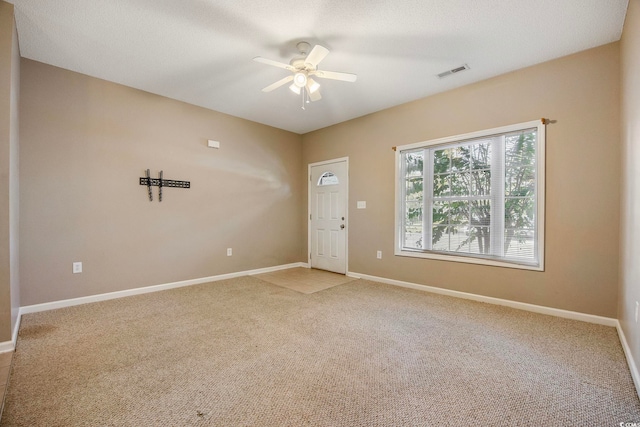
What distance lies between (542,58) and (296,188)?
4.00m

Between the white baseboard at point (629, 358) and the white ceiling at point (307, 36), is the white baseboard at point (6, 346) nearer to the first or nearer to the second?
the white ceiling at point (307, 36)

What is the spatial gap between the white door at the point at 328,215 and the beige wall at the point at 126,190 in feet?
2.79

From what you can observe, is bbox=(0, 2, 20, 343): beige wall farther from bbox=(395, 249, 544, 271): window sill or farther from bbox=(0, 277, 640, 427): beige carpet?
bbox=(395, 249, 544, 271): window sill

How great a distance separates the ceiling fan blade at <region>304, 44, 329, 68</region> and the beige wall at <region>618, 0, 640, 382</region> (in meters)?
2.14

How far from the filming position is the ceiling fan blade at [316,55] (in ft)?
7.64

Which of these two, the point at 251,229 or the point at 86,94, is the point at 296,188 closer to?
the point at 251,229

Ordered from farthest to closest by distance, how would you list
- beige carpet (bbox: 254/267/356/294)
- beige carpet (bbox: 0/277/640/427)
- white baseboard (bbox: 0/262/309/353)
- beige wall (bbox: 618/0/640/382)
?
beige carpet (bbox: 254/267/356/294) → white baseboard (bbox: 0/262/309/353) → beige wall (bbox: 618/0/640/382) → beige carpet (bbox: 0/277/640/427)

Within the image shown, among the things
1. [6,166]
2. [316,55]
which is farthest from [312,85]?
[6,166]

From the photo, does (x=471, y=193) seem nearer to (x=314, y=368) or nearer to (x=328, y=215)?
(x=328, y=215)

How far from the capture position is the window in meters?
3.12

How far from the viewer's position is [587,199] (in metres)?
2.76

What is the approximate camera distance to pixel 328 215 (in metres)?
5.22

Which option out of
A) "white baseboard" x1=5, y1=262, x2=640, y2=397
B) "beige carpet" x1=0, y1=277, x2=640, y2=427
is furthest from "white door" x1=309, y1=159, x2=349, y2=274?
"beige carpet" x1=0, y1=277, x2=640, y2=427

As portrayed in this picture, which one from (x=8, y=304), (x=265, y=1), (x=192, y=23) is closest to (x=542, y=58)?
(x=265, y=1)
